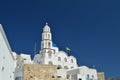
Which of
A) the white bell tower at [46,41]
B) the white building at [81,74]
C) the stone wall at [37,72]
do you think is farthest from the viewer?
the white bell tower at [46,41]

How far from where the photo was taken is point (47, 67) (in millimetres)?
48344

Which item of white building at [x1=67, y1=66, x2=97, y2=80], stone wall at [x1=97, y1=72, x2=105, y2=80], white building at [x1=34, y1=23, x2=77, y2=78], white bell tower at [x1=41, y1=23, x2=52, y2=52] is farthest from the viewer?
white bell tower at [x1=41, y1=23, x2=52, y2=52]

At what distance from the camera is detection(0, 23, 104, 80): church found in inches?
1801

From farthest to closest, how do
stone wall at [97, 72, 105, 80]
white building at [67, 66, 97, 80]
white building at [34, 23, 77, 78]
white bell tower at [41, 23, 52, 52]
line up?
white bell tower at [41, 23, 52, 52], white building at [34, 23, 77, 78], stone wall at [97, 72, 105, 80], white building at [67, 66, 97, 80]

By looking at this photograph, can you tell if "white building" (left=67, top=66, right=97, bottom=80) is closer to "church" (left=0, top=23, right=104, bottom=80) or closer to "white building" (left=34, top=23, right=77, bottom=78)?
"church" (left=0, top=23, right=104, bottom=80)

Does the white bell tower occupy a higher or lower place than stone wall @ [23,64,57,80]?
higher

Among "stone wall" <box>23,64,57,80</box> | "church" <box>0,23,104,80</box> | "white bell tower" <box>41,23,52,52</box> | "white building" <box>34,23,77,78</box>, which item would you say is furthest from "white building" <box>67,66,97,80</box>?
"white bell tower" <box>41,23,52,52</box>

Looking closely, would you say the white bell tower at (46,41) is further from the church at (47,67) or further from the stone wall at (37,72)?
the stone wall at (37,72)

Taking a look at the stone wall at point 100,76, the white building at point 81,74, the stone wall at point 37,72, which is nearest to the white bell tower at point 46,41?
the white building at point 81,74

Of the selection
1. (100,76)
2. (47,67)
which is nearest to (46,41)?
(100,76)

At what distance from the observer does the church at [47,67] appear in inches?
1801

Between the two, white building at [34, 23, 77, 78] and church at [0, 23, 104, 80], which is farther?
white building at [34, 23, 77, 78]

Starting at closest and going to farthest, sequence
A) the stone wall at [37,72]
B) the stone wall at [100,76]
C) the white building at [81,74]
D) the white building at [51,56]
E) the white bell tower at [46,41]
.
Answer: the stone wall at [37,72], the white building at [81,74], the stone wall at [100,76], the white building at [51,56], the white bell tower at [46,41]

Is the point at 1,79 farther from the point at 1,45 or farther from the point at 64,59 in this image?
the point at 64,59
